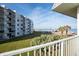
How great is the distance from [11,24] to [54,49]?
1.82 feet

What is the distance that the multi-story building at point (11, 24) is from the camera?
2.32m

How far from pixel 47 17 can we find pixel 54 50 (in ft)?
1.23

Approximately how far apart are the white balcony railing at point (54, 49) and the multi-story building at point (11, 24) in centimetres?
20

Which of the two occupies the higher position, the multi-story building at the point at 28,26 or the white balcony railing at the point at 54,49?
the multi-story building at the point at 28,26

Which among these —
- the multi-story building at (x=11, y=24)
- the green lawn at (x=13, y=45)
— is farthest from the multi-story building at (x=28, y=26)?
the green lawn at (x=13, y=45)

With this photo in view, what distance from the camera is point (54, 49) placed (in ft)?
7.45

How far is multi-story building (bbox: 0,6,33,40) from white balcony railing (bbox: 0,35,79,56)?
7.9 inches

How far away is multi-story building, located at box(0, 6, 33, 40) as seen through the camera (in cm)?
232

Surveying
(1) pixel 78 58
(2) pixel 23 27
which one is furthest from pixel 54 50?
(2) pixel 23 27

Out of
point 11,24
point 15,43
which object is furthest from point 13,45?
point 11,24

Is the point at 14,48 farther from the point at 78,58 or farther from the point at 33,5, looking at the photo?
the point at 78,58

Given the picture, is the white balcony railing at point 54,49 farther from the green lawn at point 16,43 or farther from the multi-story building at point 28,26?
the multi-story building at point 28,26

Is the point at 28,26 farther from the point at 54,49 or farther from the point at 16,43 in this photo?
the point at 54,49

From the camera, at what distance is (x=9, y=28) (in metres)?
2.32
